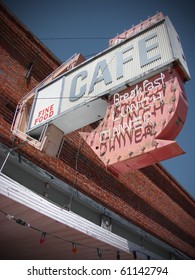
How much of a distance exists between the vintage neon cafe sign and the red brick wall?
36.5 inches

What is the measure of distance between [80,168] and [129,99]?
10.6 feet

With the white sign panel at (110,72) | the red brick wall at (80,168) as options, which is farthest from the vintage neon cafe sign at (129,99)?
the red brick wall at (80,168)

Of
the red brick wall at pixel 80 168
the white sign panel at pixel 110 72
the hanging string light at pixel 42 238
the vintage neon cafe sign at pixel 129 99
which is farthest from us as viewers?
the red brick wall at pixel 80 168

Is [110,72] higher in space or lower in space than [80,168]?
higher

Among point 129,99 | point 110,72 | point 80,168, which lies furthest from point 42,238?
point 110,72

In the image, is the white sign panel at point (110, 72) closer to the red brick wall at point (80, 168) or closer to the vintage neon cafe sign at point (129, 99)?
the vintage neon cafe sign at point (129, 99)

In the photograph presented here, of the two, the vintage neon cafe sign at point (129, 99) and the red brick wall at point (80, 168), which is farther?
the red brick wall at point (80, 168)

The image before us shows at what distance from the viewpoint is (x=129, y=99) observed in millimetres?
4234

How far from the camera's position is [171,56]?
13.1ft

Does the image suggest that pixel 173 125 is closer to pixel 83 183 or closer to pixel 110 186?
pixel 83 183

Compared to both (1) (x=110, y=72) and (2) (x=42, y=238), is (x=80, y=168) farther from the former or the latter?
(1) (x=110, y=72)

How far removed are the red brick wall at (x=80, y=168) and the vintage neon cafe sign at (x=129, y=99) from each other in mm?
927

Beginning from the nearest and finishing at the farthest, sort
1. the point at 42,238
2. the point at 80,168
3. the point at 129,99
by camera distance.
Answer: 1. the point at 129,99
2. the point at 42,238
3. the point at 80,168

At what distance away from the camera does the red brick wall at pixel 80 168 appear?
6.04 m
